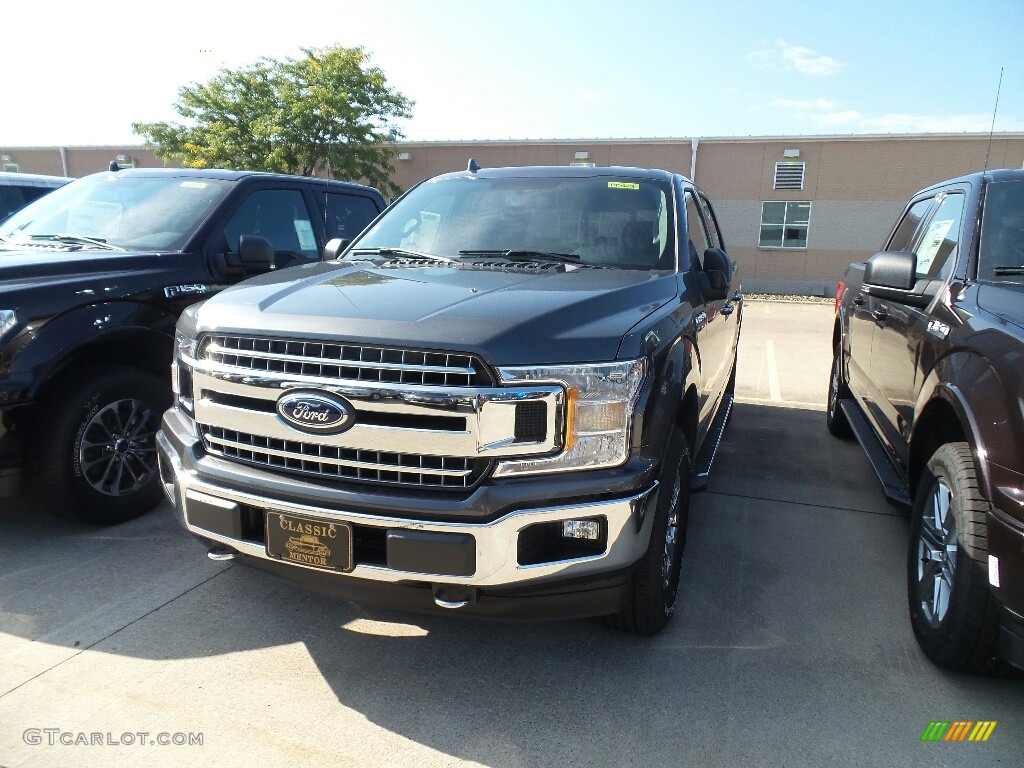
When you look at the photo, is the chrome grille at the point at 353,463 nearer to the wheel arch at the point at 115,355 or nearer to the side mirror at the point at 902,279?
the wheel arch at the point at 115,355

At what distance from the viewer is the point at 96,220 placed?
4859 mm

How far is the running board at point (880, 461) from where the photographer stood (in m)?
3.63

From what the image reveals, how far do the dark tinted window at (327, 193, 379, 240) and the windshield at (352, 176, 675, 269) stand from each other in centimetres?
174

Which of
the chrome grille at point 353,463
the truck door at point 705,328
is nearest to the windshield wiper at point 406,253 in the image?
the truck door at point 705,328

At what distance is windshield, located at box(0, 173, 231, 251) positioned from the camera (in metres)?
4.67

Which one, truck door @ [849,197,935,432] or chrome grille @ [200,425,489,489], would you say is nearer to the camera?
chrome grille @ [200,425,489,489]

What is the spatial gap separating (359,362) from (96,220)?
348 cm

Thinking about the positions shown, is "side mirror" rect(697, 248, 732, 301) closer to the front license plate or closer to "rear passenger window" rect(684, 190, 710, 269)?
"rear passenger window" rect(684, 190, 710, 269)

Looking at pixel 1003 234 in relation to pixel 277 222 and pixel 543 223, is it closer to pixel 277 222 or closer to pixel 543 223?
pixel 543 223

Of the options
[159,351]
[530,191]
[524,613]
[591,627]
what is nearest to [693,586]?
[591,627]

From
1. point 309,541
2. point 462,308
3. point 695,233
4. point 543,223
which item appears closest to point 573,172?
point 543,223

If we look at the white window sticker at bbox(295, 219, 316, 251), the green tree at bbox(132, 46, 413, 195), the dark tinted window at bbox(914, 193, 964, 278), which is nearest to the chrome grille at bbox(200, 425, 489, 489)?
the dark tinted window at bbox(914, 193, 964, 278)

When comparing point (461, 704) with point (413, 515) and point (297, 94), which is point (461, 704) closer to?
point (413, 515)

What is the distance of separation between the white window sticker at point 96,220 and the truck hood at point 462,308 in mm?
2126
